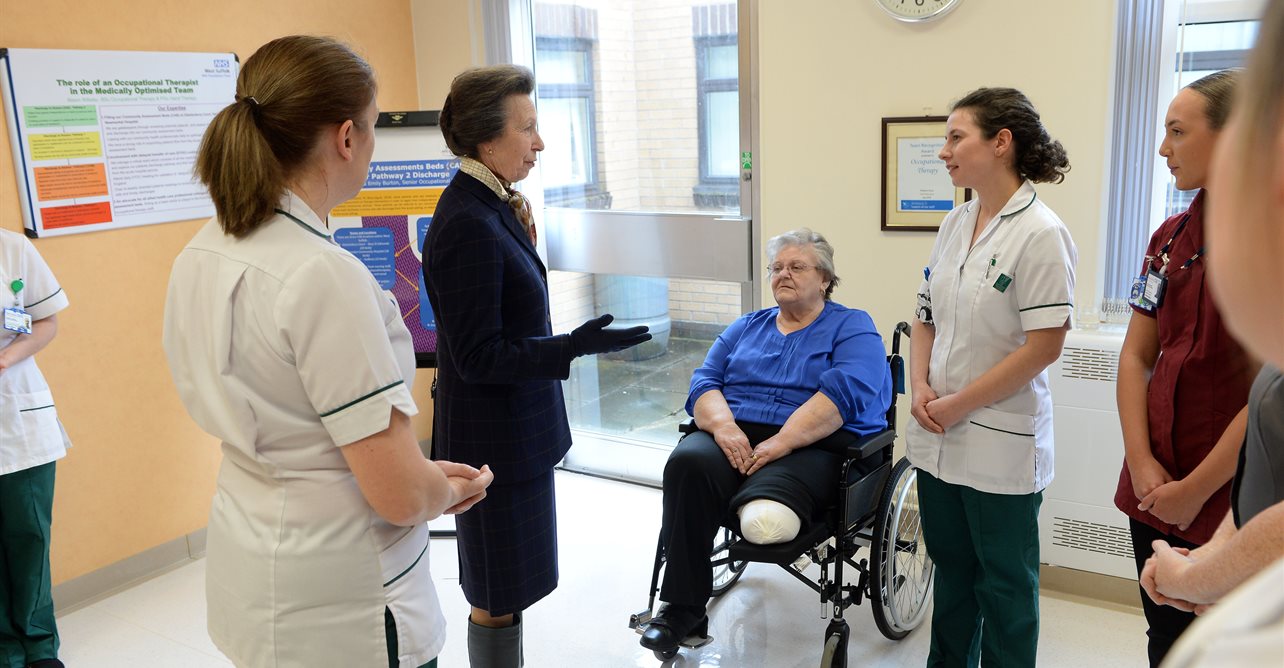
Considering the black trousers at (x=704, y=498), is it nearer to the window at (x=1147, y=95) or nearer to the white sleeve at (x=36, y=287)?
the window at (x=1147, y=95)

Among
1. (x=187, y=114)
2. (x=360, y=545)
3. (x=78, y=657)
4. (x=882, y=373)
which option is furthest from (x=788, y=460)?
(x=187, y=114)

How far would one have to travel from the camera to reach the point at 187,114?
3.60m

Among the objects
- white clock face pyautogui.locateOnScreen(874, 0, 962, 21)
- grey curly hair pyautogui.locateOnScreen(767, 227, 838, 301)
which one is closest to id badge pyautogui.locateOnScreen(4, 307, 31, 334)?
grey curly hair pyautogui.locateOnScreen(767, 227, 838, 301)

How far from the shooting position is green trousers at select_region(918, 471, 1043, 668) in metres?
2.24

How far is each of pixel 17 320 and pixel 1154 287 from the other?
9.75ft

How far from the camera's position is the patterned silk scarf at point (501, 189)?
2131mm

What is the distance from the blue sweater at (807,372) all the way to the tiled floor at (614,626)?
720 millimetres

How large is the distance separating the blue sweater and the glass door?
0.89 meters

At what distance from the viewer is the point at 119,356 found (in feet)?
11.3

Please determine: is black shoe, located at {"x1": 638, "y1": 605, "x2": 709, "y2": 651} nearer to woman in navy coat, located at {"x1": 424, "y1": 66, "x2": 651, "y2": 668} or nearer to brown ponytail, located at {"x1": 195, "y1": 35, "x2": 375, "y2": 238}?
woman in navy coat, located at {"x1": 424, "y1": 66, "x2": 651, "y2": 668}

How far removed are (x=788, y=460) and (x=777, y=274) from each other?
2.03 ft

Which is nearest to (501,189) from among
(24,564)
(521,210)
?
(521,210)

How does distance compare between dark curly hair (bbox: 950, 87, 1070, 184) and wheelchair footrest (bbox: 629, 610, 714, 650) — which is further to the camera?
wheelchair footrest (bbox: 629, 610, 714, 650)

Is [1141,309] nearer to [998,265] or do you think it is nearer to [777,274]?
[998,265]
